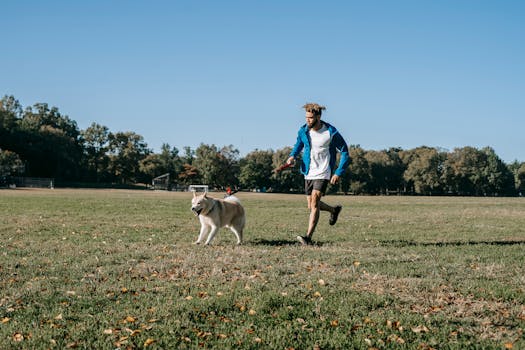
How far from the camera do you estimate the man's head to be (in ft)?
28.9

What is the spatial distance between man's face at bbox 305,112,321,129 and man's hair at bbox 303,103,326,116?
6cm

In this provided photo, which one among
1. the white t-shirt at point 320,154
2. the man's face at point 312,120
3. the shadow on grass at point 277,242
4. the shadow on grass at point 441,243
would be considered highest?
the man's face at point 312,120

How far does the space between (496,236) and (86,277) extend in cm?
990

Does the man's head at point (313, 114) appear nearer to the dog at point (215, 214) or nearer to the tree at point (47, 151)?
the dog at point (215, 214)

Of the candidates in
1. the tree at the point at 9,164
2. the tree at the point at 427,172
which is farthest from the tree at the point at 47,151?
the tree at the point at 427,172

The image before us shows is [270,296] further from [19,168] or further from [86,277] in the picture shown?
[19,168]

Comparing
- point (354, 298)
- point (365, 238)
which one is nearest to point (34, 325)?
point (354, 298)

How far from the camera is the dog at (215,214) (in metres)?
8.70

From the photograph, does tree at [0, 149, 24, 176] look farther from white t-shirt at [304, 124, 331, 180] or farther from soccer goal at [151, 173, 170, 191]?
white t-shirt at [304, 124, 331, 180]

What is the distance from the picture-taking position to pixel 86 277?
19.1 ft

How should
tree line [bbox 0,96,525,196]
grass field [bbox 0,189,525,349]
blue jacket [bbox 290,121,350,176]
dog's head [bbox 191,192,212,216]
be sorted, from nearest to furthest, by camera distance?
grass field [bbox 0,189,525,349] → dog's head [bbox 191,192,212,216] → blue jacket [bbox 290,121,350,176] → tree line [bbox 0,96,525,196]

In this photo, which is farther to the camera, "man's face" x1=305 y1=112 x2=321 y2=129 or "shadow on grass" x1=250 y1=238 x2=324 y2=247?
"shadow on grass" x1=250 y1=238 x2=324 y2=247

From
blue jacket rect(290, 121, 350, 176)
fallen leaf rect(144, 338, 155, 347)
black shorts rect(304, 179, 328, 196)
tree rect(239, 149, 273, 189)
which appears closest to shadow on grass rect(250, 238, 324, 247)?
black shorts rect(304, 179, 328, 196)

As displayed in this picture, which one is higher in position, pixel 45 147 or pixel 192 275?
pixel 45 147
